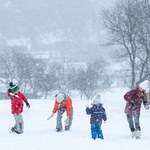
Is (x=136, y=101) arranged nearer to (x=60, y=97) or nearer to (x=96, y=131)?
(x=96, y=131)

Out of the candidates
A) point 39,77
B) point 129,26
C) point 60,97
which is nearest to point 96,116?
point 60,97

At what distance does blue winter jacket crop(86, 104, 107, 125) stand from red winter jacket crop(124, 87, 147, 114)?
2.53 ft

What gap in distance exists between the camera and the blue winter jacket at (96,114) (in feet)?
42.2

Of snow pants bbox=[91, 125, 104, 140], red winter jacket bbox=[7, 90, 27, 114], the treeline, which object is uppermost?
the treeline

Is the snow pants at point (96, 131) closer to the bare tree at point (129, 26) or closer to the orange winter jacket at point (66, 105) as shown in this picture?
the orange winter jacket at point (66, 105)

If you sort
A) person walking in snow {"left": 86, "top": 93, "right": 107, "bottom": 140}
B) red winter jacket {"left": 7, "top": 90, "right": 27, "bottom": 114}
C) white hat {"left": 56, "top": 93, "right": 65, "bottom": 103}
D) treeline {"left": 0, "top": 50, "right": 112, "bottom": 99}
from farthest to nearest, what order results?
treeline {"left": 0, "top": 50, "right": 112, "bottom": 99} → white hat {"left": 56, "top": 93, "right": 65, "bottom": 103} → red winter jacket {"left": 7, "top": 90, "right": 27, "bottom": 114} → person walking in snow {"left": 86, "top": 93, "right": 107, "bottom": 140}

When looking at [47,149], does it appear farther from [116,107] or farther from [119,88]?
[119,88]

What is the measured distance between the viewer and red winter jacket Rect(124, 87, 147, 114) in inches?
501

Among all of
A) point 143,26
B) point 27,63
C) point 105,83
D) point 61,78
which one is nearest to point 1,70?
point 27,63

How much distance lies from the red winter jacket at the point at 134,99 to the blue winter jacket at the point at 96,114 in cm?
77

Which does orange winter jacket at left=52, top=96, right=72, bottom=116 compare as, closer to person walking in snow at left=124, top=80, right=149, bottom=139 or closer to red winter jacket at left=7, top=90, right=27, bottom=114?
red winter jacket at left=7, top=90, right=27, bottom=114

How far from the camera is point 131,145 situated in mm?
11203

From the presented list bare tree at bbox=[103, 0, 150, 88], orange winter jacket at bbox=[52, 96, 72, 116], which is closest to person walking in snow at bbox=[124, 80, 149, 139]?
orange winter jacket at bbox=[52, 96, 72, 116]

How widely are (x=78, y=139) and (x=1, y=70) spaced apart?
233 ft
